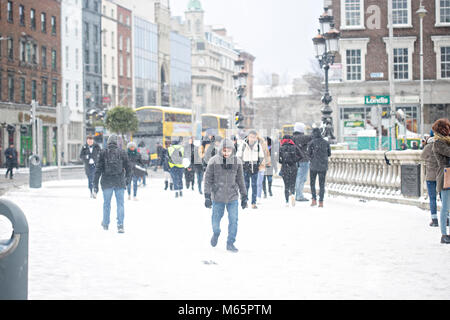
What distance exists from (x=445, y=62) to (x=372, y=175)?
30.8 meters

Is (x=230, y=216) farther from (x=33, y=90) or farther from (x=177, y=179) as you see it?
(x=33, y=90)

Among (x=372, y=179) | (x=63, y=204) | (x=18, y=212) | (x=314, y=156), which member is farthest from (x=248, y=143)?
(x=18, y=212)

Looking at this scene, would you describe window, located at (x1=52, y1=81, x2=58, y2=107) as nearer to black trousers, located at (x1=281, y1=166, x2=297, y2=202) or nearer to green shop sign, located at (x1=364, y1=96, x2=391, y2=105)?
green shop sign, located at (x1=364, y1=96, x2=391, y2=105)

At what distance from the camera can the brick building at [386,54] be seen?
160 ft

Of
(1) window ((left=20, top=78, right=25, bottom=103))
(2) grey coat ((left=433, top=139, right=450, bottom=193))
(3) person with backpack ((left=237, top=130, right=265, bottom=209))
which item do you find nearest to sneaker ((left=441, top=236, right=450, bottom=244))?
(2) grey coat ((left=433, top=139, right=450, bottom=193))

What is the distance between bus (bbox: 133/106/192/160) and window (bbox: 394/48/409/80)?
14.1 m

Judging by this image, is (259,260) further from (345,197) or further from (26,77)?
(26,77)

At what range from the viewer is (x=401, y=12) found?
4912cm

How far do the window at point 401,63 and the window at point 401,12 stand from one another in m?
1.65

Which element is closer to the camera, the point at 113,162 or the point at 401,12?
the point at 113,162

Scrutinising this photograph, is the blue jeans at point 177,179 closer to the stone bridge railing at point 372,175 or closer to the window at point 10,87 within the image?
the stone bridge railing at point 372,175

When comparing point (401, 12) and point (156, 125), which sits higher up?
point (401, 12)

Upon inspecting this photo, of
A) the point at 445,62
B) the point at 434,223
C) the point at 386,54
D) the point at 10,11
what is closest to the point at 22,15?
the point at 10,11

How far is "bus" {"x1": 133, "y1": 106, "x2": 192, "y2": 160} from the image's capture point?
50.4 metres
